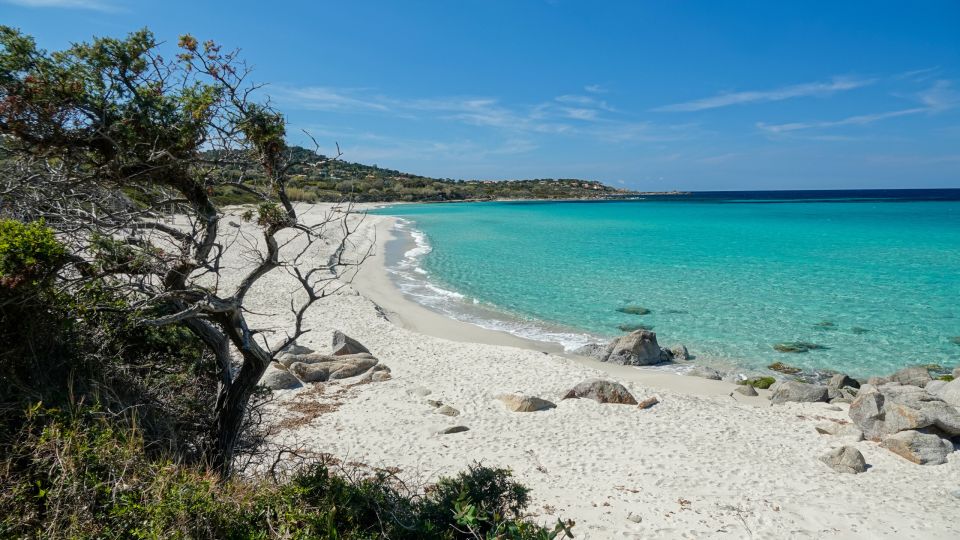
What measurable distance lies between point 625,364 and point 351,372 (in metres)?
7.13

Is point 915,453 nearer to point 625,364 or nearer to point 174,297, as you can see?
point 625,364

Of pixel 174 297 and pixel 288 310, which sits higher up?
pixel 174 297

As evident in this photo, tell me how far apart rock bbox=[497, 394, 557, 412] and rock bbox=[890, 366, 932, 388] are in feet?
28.2

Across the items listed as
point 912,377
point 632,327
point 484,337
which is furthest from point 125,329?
point 912,377

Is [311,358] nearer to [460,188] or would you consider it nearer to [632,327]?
[632,327]

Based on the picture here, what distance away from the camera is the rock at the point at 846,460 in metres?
8.34

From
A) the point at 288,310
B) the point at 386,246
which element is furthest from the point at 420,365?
the point at 386,246

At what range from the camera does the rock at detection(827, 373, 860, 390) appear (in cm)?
1257

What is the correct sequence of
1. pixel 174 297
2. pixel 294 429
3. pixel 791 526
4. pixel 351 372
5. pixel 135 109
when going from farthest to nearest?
pixel 351 372 < pixel 294 429 < pixel 791 526 < pixel 174 297 < pixel 135 109

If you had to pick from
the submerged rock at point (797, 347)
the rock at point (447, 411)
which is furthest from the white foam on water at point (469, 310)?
the rock at point (447, 411)

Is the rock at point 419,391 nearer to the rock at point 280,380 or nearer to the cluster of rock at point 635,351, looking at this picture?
the rock at point 280,380

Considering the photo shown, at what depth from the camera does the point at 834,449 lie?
352 inches

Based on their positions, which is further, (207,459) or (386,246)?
(386,246)

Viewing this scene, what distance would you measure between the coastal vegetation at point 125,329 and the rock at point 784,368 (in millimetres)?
11025
